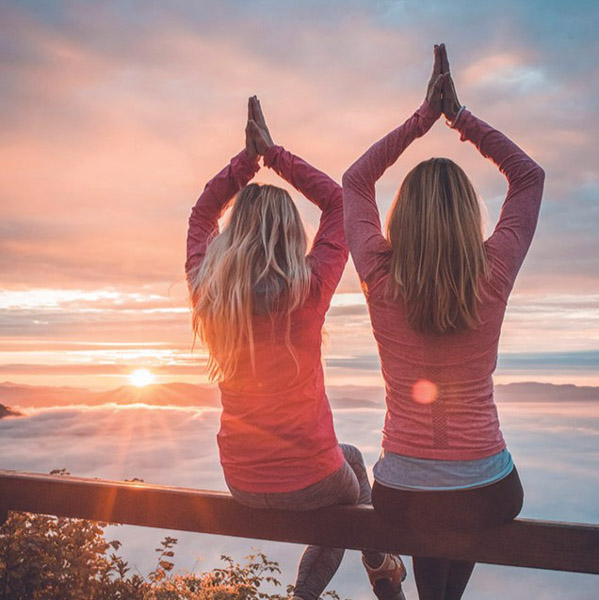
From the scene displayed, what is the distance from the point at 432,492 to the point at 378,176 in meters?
1.32

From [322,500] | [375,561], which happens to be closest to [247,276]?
[322,500]

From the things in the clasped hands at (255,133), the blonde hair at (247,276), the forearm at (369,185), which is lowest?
the blonde hair at (247,276)

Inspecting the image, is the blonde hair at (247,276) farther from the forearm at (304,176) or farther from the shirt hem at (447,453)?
the shirt hem at (447,453)

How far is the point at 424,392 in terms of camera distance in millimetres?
2252

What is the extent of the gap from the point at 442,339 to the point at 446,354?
0.19 ft

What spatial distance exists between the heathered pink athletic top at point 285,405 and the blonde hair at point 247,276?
61 mm

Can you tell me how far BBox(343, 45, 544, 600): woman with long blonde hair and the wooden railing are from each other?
0.11m

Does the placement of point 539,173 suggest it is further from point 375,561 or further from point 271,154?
point 375,561

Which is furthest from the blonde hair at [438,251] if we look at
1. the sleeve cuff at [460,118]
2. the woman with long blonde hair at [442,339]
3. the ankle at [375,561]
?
the ankle at [375,561]

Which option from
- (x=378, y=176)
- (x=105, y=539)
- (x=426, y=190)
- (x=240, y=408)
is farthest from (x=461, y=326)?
(x=105, y=539)

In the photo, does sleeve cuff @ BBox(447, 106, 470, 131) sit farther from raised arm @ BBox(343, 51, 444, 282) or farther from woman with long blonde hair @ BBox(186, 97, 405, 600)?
woman with long blonde hair @ BBox(186, 97, 405, 600)

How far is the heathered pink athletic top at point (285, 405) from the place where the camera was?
2.51m

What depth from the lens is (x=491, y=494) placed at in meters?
2.27

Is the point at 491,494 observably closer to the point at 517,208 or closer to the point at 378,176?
the point at 517,208
